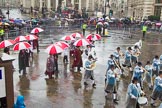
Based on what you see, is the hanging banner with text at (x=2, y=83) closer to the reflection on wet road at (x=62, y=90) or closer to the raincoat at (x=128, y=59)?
the reflection on wet road at (x=62, y=90)

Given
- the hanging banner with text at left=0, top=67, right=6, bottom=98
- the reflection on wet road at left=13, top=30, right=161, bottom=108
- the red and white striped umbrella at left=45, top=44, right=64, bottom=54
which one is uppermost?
the hanging banner with text at left=0, top=67, right=6, bottom=98

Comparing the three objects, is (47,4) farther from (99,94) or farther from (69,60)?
(99,94)

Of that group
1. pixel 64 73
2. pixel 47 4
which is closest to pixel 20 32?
pixel 64 73

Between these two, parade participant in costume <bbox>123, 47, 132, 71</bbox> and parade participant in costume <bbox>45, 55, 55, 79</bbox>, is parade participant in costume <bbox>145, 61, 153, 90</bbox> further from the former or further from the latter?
parade participant in costume <bbox>45, 55, 55, 79</bbox>

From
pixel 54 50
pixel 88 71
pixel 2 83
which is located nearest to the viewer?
pixel 2 83

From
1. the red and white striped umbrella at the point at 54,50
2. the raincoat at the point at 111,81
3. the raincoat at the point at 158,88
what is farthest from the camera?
the red and white striped umbrella at the point at 54,50

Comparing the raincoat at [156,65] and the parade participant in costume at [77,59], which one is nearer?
the raincoat at [156,65]

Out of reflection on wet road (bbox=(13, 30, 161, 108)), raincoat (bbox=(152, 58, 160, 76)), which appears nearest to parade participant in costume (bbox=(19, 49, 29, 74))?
reflection on wet road (bbox=(13, 30, 161, 108))

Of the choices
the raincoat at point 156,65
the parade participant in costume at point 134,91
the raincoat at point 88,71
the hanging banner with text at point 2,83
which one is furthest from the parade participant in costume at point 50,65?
the hanging banner with text at point 2,83

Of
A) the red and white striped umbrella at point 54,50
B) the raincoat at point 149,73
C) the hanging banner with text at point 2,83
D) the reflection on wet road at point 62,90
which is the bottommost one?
the reflection on wet road at point 62,90

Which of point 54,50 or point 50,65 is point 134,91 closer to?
point 54,50

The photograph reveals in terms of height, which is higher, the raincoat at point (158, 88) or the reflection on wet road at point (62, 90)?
the raincoat at point (158, 88)

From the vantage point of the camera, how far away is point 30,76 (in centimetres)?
1661

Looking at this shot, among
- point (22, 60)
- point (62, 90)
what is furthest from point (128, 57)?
point (22, 60)
